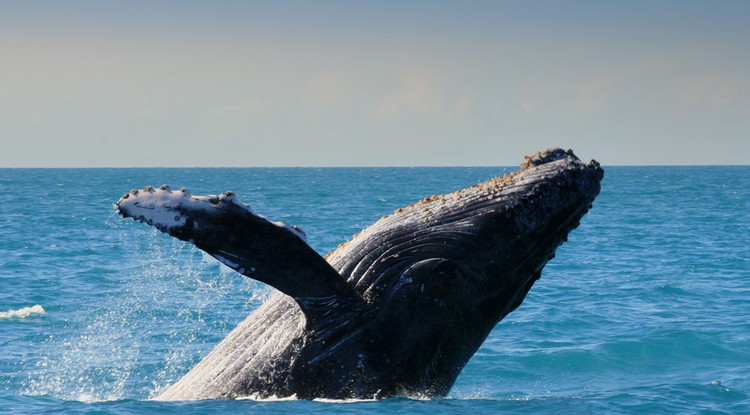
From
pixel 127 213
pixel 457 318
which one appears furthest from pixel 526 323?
pixel 127 213

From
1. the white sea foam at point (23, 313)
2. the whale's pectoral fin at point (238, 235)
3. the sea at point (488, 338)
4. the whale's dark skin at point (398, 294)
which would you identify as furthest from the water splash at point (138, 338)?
the whale's pectoral fin at point (238, 235)

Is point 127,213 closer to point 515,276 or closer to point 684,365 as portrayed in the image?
point 515,276

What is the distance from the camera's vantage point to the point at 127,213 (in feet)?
21.5

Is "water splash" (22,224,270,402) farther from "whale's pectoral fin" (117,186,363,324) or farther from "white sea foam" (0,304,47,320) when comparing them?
"whale's pectoral fin" (117,186,363,324)

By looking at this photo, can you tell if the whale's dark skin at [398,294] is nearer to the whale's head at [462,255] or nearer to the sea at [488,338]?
the whale's head at [462,255]

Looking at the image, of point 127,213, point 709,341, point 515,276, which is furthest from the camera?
point 709,341

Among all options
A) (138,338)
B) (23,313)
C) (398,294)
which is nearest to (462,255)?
(398,294)

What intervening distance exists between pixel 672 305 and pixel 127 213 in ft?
56.4

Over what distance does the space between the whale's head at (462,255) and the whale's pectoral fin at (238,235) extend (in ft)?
2.01

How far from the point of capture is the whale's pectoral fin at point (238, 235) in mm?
6566

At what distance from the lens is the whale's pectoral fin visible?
6.57 m

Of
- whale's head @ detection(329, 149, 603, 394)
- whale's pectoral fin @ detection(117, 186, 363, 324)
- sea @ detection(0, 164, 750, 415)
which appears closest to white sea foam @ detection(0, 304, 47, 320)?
sea @ detection(0, 164, 750, 415)

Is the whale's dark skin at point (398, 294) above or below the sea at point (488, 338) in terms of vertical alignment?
above

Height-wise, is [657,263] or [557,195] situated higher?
[557,195]
